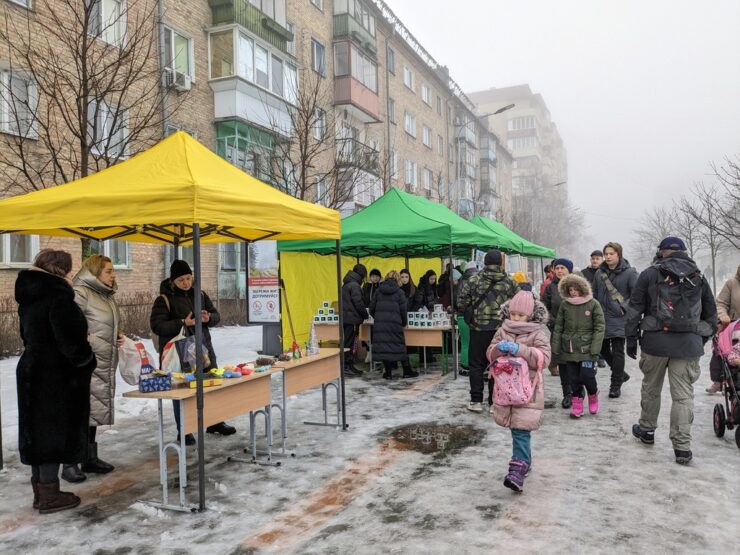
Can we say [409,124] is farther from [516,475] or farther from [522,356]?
[516,475]

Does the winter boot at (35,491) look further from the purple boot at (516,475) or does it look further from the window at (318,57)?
the window at (318,57)

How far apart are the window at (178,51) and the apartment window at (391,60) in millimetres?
15533

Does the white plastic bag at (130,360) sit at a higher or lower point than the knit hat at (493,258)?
lower

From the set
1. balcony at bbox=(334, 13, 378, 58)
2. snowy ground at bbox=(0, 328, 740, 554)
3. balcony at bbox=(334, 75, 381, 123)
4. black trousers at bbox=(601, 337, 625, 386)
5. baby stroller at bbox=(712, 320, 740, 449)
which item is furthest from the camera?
balcony at bbox=(334, 13, 378, 58)

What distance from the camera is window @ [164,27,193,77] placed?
17188 millimetres

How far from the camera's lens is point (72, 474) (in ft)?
16.5

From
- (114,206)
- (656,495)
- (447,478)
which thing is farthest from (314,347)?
(656,495)

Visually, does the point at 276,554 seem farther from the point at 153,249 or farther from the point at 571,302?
the point at 153,249

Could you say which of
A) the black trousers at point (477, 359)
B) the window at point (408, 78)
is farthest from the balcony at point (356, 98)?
the black trousers at point (477, 359)

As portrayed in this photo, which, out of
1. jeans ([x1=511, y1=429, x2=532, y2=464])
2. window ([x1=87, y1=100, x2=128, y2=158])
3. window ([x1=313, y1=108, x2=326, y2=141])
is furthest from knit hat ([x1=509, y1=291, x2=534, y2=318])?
window ([x1=313, y1=108, x2=326, y2=141])

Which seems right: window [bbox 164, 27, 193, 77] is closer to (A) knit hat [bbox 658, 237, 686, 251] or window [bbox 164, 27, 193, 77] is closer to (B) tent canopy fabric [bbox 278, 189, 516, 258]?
(B) tent canopy fabric [bbox 278, 189, 516, 258]

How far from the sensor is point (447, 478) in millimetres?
4891

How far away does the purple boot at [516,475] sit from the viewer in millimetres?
4410

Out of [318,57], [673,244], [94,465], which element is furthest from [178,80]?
[673,244]
